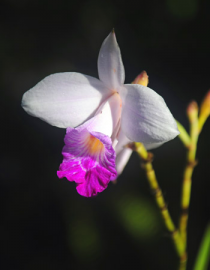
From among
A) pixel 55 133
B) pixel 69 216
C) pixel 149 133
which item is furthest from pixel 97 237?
pixel 149 133

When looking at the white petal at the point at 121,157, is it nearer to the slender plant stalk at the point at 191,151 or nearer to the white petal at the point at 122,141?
the white petal at the point at 122,141

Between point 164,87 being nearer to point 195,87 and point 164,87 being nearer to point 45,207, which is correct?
point 195,87

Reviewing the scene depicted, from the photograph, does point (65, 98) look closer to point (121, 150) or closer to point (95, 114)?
point (95, 114)

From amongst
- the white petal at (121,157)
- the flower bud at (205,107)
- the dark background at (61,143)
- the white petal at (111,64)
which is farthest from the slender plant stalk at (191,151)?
the dark background at (61,143)

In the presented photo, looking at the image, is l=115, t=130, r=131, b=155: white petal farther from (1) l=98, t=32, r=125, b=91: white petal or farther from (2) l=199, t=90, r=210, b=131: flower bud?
(2) l=199, t=90, r=210, b=131: flower bud

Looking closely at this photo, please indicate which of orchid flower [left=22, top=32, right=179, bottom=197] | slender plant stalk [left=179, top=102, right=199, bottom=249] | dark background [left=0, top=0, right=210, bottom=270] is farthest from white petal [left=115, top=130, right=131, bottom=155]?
dark background [left=0, top=0, right=210, bottom=270]
